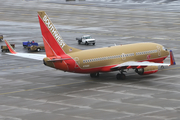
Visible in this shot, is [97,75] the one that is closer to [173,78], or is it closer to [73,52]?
[73,52]

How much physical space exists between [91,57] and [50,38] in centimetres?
637

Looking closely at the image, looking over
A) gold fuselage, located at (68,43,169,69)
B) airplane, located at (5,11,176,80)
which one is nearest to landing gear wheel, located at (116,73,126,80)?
airplane, located at (5,11,176,80)

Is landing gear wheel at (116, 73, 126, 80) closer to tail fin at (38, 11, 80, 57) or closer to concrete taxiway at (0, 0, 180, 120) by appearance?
concrete taxiway at (0, 0, 180, 120)

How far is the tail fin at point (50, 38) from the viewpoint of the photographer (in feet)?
159

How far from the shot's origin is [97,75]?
54125 mm

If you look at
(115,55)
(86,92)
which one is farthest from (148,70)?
(86,92)

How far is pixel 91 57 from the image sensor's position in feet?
165

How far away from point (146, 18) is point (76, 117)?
99.1 m

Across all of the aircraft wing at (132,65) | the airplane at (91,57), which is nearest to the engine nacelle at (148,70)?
the airplane at (91,57)

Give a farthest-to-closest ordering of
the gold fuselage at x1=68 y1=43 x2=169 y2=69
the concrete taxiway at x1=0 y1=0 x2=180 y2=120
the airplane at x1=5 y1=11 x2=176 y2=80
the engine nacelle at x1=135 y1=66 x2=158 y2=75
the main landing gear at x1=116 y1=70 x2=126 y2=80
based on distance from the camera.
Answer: the engine nacelle at x1=135 y1=66 x2=158 y2=75, the main landing gear at x1=116 y1=70 x2=126 y2=80, the gold fuselage at x1=68 y1=43 x2=169 y2=69, the airplane at x1=5 y1=11 x2=176 y2=80, the concrete taxiway at x1=0 y1=0 x2=180 y2=120

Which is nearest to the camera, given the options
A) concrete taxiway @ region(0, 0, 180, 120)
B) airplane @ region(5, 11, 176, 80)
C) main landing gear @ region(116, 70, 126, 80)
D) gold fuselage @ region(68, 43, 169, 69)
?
concrete taxiway @ region(0, 0, 180, 120)

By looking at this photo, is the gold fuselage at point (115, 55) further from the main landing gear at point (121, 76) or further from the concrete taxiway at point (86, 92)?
the concrete taxiway at point (86, 92)

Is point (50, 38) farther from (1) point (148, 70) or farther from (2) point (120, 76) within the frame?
(1) point (148, 70)

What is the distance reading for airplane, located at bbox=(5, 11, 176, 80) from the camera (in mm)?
48656
